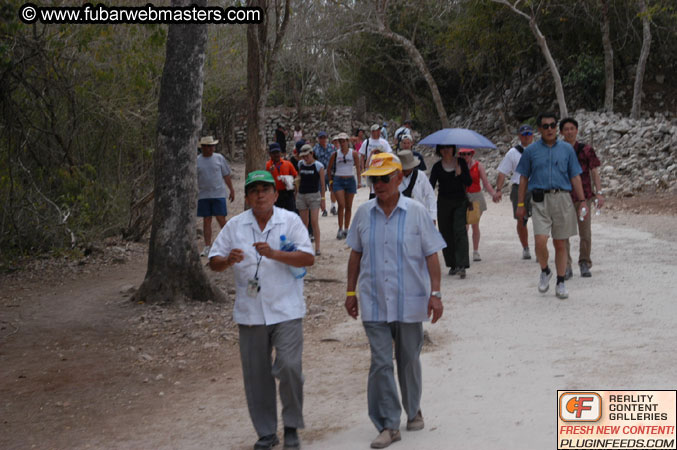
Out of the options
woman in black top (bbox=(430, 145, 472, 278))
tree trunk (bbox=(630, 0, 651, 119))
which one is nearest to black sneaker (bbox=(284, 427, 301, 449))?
woman in black top (bbox=(430, 145, 472, 278))

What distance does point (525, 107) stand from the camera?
32.4 metres

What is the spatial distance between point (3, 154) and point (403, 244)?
887 centimetres

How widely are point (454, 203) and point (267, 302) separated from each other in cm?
598

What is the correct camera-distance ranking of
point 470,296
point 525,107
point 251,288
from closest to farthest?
point 251,288 < point 470,296 < point 525,107

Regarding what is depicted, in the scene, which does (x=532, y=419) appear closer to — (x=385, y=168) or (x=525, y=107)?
(x=385, y=168)

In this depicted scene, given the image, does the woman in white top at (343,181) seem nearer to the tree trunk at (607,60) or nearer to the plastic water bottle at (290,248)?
the plastic water bottle at (290,248)

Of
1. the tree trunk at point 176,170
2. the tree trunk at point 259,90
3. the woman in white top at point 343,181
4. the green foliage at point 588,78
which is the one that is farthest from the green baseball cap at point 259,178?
the green foliage at point 588,78

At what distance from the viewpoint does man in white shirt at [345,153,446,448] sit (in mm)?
4992

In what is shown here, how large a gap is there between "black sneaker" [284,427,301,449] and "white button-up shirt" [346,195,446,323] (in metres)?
0.82

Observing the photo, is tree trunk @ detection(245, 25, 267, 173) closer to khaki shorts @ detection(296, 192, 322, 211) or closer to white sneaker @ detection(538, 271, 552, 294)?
khaki shorts @ detection(296, 192, 322, 211)

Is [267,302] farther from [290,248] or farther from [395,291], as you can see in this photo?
[395,291]

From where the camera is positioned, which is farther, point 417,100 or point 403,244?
point 417,100

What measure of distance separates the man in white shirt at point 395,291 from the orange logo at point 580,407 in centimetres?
90

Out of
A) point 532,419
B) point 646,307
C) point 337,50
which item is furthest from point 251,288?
point 337,50
